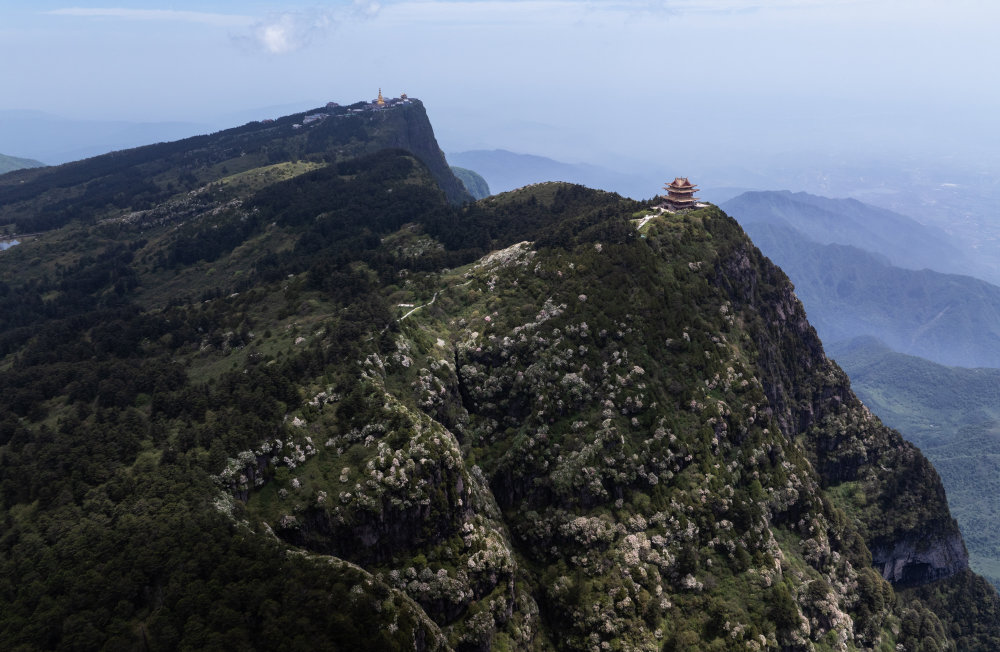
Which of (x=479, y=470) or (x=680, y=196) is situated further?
(x=680, y=196)

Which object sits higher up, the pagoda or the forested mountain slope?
the pagoda

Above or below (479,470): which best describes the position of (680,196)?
above

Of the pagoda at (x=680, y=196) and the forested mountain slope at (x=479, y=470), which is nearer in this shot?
the forested mountain slope at (x=479, y=470)

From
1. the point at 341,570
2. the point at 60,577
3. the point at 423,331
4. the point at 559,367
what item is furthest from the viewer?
the point at 423,331

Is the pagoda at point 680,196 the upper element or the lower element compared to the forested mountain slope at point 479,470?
upper

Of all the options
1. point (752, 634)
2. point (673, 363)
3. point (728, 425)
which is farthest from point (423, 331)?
point (752, 634)

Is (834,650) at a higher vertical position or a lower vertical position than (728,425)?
lower

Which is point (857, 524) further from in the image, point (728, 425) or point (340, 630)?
point (340, 630)

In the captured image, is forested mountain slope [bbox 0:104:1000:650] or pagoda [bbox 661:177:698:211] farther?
pagoda [bbox 661:177:698:211]
